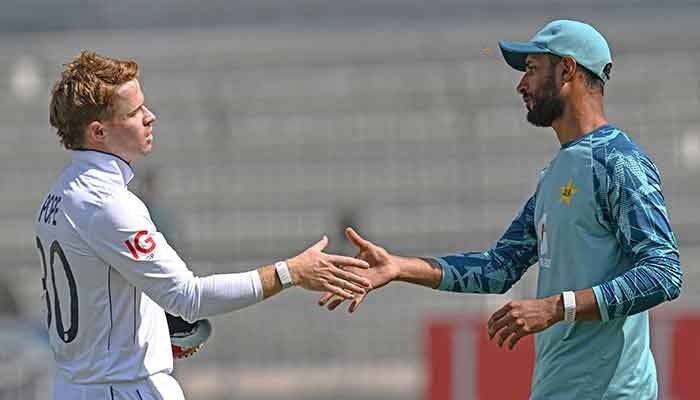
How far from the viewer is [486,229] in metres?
12.6

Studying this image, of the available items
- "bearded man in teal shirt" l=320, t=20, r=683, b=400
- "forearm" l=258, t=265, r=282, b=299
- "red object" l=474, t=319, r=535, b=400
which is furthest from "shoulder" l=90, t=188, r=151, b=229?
"red object" l=474, t=319, r=535, b=400

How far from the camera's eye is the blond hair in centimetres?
376

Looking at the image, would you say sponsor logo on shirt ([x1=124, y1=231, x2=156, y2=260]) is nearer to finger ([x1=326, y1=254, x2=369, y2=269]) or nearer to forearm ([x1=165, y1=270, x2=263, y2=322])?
forearm ([x1=165, y1=270, x2=263, y2=322])

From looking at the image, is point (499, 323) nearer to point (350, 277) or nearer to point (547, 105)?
point (350, 277)

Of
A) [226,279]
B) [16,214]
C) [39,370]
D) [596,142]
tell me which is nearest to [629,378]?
[596,142]

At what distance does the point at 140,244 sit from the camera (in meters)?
3.71

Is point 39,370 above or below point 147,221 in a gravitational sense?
below

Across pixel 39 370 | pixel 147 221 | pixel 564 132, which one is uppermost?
pixel 564 132

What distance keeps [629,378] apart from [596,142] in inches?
27.5

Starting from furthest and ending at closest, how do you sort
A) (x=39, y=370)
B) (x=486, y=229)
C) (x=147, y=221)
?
(x=486, y=229) < (x=39, y=370) < (x=147, y=221)

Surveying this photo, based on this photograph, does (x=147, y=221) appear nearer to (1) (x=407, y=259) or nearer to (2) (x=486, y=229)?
(1) (x=407, y=259)

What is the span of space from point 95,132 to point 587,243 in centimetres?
146

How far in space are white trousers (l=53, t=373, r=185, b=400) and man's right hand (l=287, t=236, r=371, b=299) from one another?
49cm

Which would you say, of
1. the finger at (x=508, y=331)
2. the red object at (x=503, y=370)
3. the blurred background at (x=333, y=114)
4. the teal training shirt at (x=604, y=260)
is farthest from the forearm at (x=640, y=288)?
the blurred background at (x=333, y=114)
